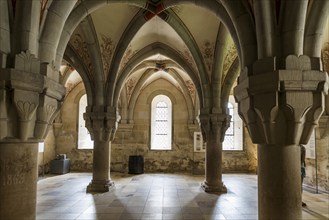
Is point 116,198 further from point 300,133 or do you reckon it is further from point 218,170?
point 300,133

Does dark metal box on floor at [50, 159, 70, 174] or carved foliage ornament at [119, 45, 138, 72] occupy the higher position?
carved foliage ornament at [119, 45, 138, 72]

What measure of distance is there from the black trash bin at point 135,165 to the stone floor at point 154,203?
11.3 feet

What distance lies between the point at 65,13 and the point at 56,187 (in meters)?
6.49

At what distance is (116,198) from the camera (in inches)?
259

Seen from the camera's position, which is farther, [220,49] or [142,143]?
[142,143]

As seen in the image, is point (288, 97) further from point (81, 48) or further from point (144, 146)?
point (144, 146)

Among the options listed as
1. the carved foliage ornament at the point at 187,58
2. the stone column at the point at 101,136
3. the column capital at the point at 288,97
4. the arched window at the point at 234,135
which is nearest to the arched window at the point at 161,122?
the arched window at the point at 234,135

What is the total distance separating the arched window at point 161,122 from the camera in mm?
13016

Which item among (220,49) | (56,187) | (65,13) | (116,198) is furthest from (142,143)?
(65,13)

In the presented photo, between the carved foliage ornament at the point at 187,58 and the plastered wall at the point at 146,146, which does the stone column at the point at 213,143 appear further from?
the plastered wall at the point at 146,146

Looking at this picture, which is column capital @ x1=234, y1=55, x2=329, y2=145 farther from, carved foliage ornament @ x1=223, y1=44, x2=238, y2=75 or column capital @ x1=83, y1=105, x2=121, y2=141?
column capital @ x1=83, y1=105, x2=121, y2=141

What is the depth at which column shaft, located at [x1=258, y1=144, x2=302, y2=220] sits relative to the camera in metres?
2.71

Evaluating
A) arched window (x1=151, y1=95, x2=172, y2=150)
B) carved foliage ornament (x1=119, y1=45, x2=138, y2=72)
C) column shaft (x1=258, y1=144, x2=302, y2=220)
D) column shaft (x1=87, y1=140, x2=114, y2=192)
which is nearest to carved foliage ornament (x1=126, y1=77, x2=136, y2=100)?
arched window (x1=151, y1=95, x2=172, y2=150)

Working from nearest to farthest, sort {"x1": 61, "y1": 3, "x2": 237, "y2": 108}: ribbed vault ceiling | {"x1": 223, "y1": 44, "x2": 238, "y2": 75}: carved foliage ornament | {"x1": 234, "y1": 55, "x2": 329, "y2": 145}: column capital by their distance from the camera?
1. {"x1": 234, "y1": 55, "x2": 329, "y2": 145}: column capital
2. {"x1": 61, "y1": 3, "x2": 237, "y2": 108}: ribbed vault ceiling
3. {"x1": 223, "y1": 44, "x2": 238, "y2": 75}: carved foliage ornament
